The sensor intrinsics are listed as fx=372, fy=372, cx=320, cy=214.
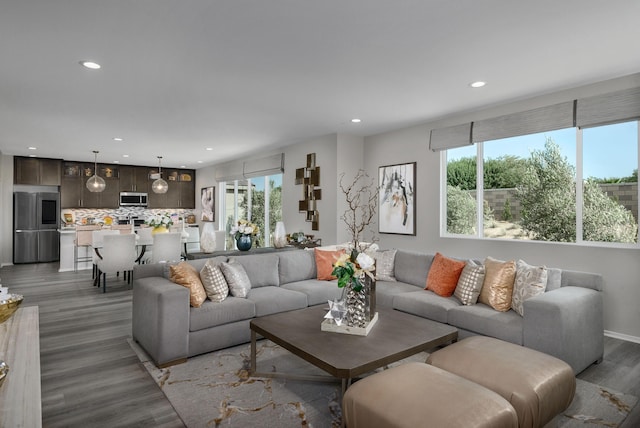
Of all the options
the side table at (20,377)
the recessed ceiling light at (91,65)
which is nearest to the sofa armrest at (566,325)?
the side table at (20,377)

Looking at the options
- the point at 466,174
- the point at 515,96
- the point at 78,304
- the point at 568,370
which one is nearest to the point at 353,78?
the point at 515,96

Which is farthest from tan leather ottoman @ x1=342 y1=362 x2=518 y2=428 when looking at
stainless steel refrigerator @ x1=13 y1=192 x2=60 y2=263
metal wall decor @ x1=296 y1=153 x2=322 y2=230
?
stainless steel refrigerator @ x1=13 y1=192 x2=60 y2=263

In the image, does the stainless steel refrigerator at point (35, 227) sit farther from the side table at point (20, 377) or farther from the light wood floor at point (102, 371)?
the side table at point (20, 377)

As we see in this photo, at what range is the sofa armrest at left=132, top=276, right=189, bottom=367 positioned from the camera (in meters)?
3.03

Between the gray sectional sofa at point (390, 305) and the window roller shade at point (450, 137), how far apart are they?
1.73 m

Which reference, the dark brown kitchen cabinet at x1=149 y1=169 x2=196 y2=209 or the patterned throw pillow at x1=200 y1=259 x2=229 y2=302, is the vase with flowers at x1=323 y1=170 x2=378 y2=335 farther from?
the dark brown kitchen cabinet at x1=149 y1=169 x2=196 y2=209

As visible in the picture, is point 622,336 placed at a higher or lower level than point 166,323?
lower

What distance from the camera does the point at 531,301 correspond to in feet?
9.40

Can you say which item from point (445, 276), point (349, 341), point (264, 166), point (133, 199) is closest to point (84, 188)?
point (133, 199)

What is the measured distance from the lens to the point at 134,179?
10539 millimetres

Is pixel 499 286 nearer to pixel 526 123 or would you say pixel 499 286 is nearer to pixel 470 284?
pixel 470 284

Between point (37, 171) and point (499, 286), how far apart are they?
33.8 feet

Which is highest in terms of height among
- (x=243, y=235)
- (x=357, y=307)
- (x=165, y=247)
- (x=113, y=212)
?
(x=113, y=212)

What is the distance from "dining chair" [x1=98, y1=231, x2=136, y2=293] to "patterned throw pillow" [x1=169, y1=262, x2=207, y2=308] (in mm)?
3187
